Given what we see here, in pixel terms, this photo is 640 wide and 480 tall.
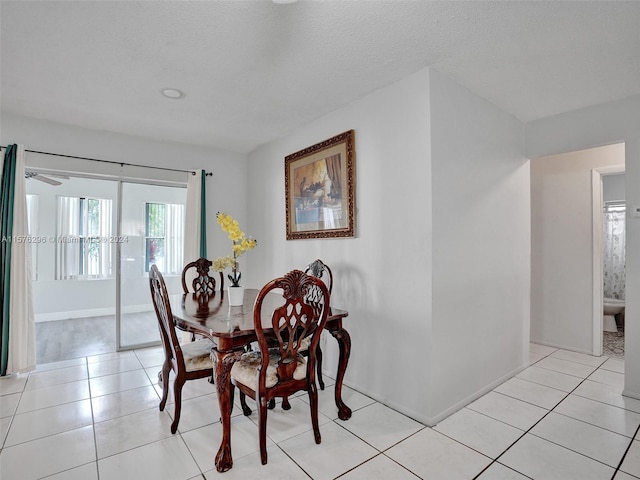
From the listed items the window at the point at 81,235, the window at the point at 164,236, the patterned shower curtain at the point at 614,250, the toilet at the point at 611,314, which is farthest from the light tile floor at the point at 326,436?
the patterned shower curtain at the point at 614,250

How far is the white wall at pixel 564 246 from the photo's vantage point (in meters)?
3.73

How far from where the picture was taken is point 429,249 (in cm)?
235

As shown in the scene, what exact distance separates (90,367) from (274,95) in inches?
126

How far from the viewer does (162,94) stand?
2.78 metres

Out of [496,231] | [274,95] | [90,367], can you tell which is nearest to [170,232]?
[90,367]

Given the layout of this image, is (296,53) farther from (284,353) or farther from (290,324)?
(284,353)

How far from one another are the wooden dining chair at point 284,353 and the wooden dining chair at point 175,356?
318 millimetres

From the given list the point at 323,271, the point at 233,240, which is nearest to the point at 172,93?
the point at 233,240

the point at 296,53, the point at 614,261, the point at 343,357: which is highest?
the point at 296,53

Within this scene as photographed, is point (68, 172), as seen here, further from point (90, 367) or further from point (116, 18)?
point (116, 18)

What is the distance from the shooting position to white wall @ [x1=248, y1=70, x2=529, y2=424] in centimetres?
239

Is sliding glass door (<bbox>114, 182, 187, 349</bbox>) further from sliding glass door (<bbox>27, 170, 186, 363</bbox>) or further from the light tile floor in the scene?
the light tile floor

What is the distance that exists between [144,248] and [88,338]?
1.47 m

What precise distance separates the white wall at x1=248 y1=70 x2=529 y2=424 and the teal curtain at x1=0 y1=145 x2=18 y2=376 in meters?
2.89
